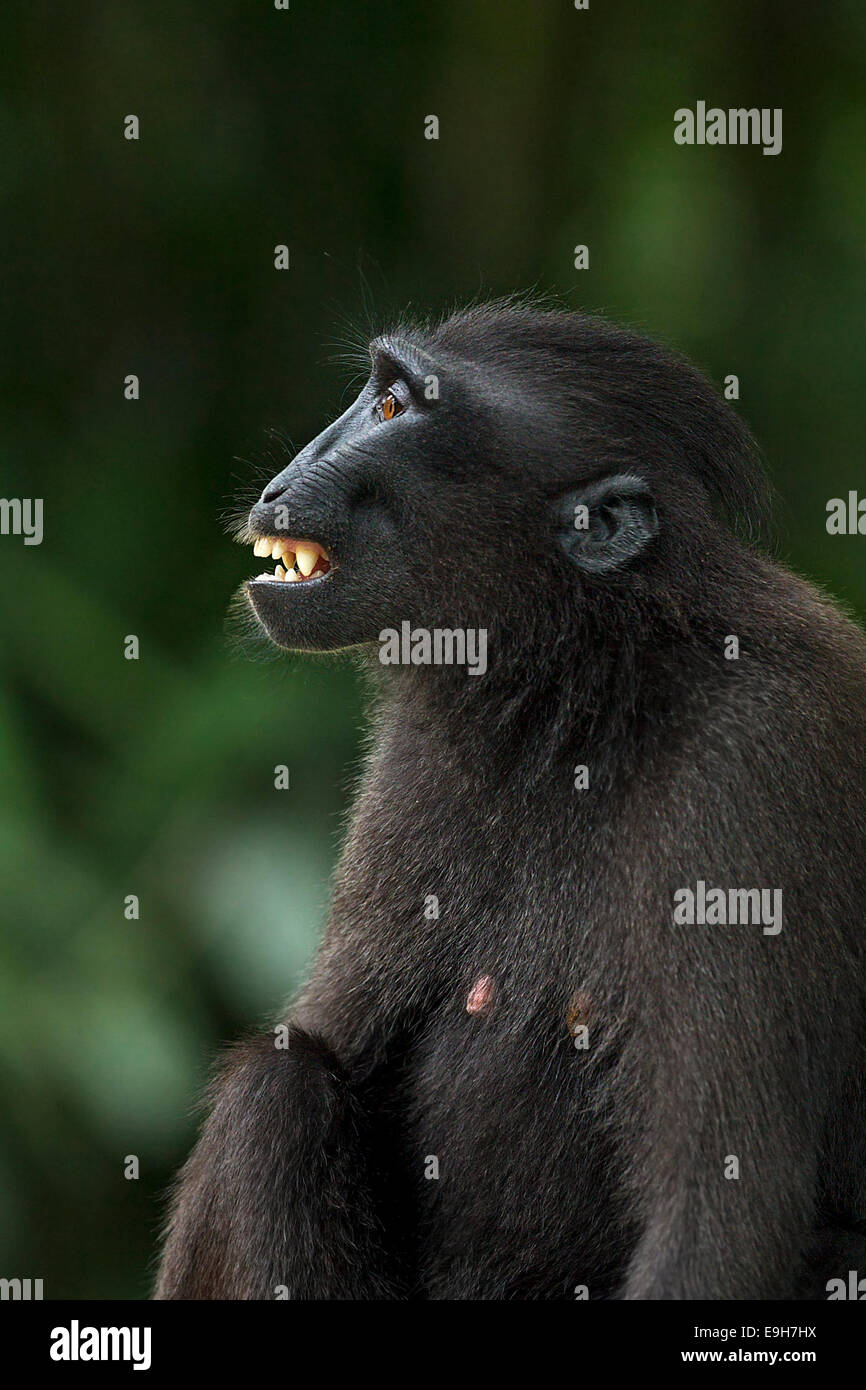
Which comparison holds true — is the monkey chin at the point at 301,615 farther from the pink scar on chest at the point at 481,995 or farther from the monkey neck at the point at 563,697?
the pink scar on chest at the point at 481,995


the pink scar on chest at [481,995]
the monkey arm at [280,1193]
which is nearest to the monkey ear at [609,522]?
the pink scar on chest at [481,995]

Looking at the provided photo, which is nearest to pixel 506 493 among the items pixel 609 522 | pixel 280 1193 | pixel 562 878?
pixel 609 522

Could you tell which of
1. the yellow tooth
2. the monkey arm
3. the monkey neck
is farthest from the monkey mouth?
the monkey arm

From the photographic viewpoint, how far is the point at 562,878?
5.73 meters

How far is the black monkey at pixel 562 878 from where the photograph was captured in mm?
5211

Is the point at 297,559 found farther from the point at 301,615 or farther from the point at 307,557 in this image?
the point at 301,615

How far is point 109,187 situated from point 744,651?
6.89 metres

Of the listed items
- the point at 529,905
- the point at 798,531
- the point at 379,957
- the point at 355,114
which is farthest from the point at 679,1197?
the point at 355,114

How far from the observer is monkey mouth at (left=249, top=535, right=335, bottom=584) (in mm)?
6195

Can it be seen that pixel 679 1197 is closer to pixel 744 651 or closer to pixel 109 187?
pixel 744 651

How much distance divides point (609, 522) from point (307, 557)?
1066mm

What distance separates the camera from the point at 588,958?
562cm

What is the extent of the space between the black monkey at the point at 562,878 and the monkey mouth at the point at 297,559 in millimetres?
20

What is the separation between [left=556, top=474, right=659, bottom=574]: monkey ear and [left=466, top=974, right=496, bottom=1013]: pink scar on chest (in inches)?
54.2
